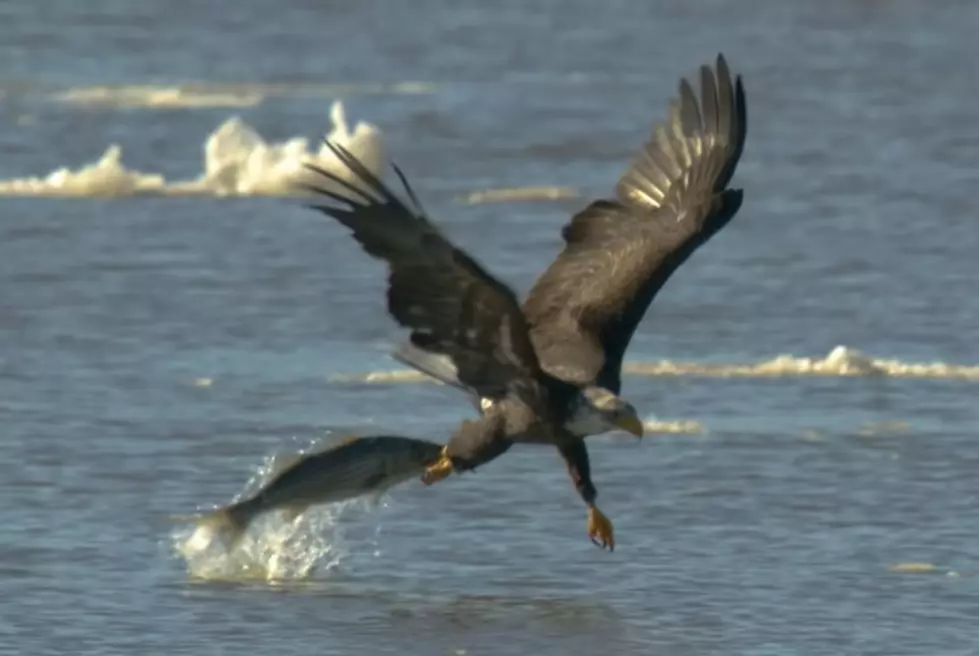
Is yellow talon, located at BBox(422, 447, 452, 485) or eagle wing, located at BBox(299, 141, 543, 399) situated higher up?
eagle wing, located at BBox(299, 141, 543, 399)

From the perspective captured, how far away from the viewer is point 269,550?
30.7ft

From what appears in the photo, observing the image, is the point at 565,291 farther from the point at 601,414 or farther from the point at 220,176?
the point at 220,176

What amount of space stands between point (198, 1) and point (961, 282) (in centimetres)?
1375

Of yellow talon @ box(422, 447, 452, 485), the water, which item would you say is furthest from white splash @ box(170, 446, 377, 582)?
yellow talon @ box(422, 447, 452, 485)

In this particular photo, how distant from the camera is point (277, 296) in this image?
13602 millimetres

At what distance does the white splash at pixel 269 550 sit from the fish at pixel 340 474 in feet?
0.46

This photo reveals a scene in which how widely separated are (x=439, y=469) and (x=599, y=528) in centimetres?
51

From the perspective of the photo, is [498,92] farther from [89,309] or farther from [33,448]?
[33,448]

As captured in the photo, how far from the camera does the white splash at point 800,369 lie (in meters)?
12.0

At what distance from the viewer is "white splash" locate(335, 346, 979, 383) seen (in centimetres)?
1198

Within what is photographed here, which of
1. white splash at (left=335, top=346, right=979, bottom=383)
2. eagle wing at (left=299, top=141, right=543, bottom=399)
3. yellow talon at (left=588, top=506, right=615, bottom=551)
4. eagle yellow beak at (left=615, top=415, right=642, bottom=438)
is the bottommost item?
yellow talon at (left=588, top=506, right=615, bottom=551)

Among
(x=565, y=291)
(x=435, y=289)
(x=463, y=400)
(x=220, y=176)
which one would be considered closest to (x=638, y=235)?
(x=565, y=291)

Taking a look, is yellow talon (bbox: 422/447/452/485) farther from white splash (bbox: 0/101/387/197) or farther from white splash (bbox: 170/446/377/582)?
white splash (bbox: 0/101/387/197)

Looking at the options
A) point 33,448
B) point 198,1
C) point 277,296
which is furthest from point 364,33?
point 33,448
